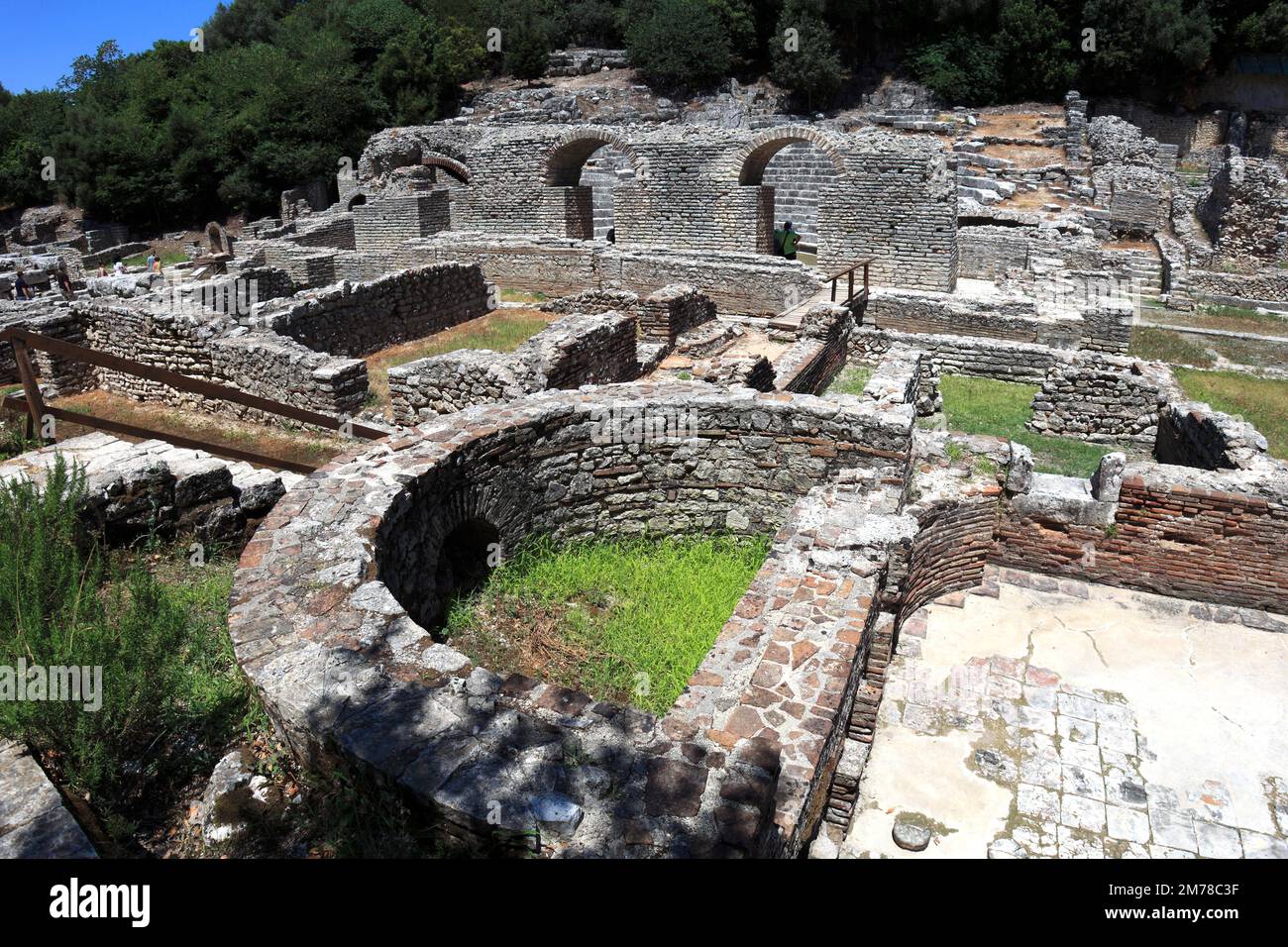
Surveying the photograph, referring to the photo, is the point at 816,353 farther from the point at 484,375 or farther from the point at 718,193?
the point at 718,193

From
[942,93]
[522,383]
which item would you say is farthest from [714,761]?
[942,93]

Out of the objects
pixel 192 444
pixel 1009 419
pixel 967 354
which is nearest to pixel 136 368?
pixel 192 444

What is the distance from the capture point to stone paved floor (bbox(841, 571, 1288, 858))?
4.46 m

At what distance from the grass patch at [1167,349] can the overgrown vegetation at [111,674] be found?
14.0 meters

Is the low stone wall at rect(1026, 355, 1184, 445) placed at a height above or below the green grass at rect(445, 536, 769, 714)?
above

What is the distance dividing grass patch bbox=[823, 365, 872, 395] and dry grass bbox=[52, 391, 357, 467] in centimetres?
681

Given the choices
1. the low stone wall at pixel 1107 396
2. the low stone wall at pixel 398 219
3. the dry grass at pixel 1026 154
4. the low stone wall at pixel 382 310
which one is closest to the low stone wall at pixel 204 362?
the low stone wall at pixel 382 310

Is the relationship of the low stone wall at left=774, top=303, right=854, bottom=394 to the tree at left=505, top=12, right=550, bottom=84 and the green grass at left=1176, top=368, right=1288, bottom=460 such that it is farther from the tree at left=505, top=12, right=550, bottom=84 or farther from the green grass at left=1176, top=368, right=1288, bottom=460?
the tree at left=505, top=12, right=550, bottom=84

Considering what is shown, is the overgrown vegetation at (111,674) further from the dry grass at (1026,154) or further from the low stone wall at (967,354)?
the dry grass at (1026,154)

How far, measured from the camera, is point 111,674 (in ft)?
10.3

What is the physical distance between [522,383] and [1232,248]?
2111 centimetres

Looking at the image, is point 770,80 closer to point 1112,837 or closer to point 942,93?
point 942,93

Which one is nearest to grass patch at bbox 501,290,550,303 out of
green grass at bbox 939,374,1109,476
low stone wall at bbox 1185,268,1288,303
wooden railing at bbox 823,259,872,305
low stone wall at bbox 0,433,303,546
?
wooden railing at bbox 823,259,872,305

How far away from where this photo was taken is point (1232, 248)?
20641 millimetres
